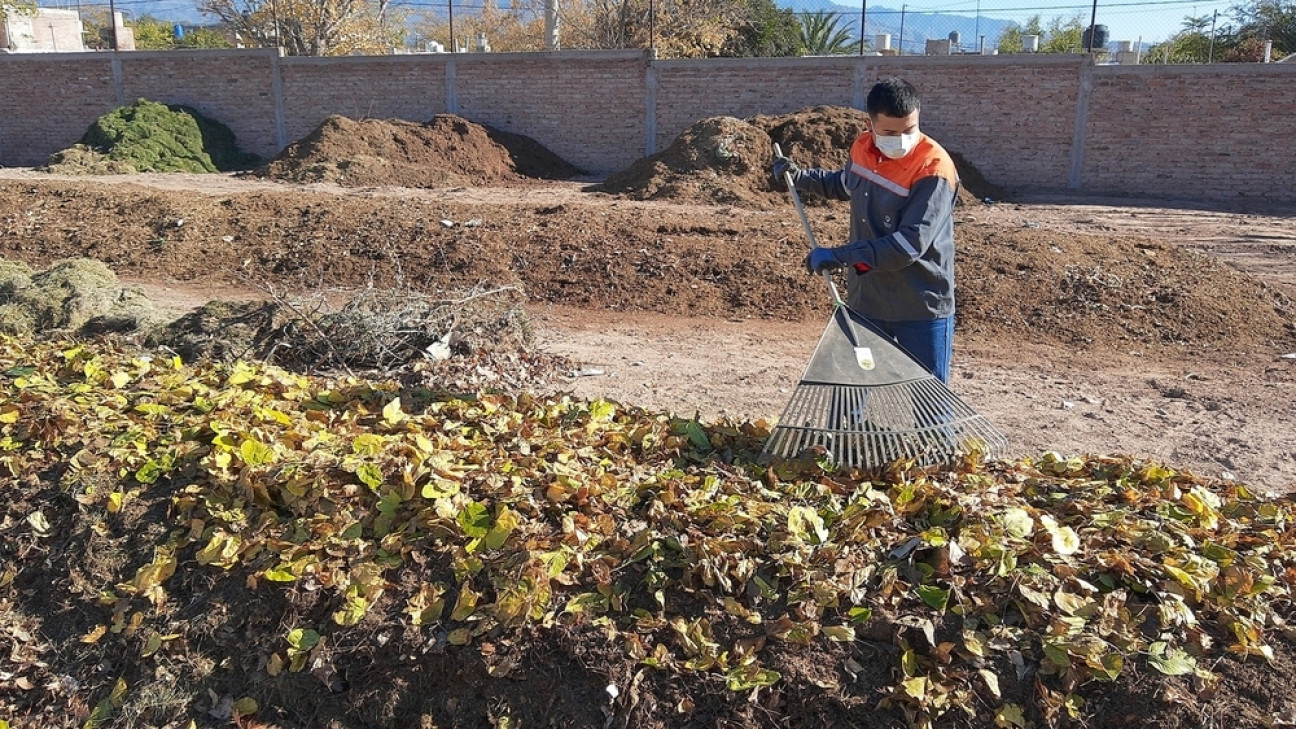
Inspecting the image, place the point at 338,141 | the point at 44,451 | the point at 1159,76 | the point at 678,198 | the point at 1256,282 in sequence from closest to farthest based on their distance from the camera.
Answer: the point at 44,451
the point at 1256,282
the point at 678,198
the point at 1159,76
the point at 338,141

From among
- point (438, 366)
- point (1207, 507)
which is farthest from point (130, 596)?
point (1207, 507)

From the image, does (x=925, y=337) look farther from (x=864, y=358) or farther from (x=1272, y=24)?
(x=1272, y=24)

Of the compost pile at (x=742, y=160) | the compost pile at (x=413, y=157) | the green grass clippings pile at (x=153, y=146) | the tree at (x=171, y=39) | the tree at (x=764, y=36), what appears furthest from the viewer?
the tree at (x=171, y=39)

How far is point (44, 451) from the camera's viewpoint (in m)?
3.78

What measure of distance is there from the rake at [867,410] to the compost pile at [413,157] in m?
13.8

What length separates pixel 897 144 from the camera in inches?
140

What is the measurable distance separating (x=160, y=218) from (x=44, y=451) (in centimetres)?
769

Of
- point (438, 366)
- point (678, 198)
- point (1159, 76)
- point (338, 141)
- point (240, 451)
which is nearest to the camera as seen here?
point (240, 451)

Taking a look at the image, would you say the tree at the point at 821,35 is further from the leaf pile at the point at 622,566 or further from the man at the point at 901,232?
the leaf pile at the point at 622,566

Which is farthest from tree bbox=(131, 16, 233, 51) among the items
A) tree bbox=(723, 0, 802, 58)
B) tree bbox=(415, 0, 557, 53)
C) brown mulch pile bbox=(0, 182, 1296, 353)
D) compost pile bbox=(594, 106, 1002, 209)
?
brown mulch pile bbox=(0, 182, 1296, 353)

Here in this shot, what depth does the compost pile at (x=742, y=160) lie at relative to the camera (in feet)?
45.0

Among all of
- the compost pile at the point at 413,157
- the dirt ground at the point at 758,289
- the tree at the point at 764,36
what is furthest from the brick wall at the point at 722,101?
the tree at the point at 764,36

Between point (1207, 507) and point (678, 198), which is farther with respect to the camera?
point (678, 198)

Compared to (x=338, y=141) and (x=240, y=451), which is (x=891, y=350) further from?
(x=338, y=141)
